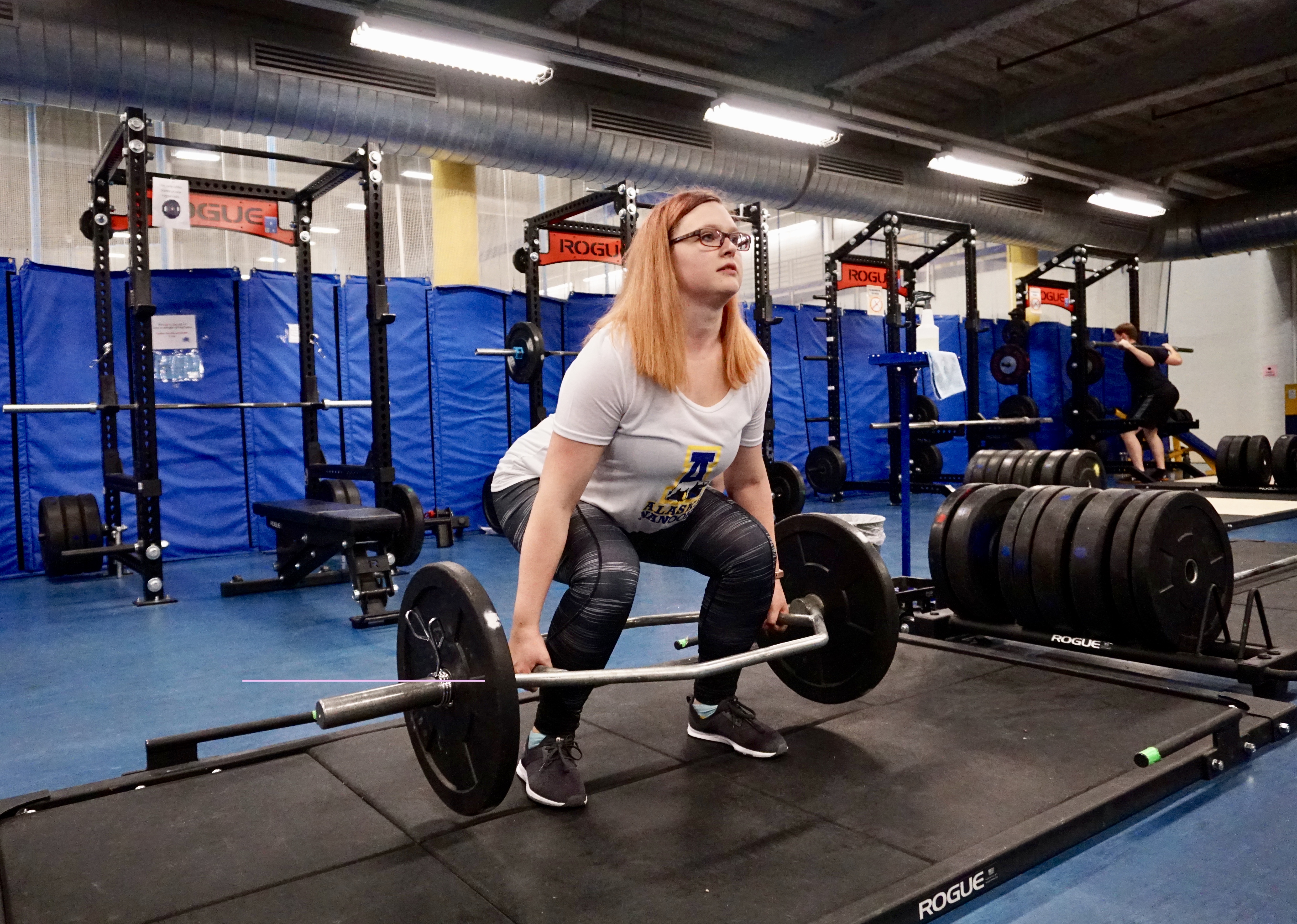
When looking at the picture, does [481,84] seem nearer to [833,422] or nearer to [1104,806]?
[833,422]

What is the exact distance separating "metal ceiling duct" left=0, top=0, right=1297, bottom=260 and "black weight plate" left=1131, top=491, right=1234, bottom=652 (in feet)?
15.6

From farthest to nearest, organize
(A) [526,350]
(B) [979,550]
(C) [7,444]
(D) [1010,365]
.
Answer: (D) [1010,365] → (A) [526,350] → (C) [7,444] → (B) [979,550]

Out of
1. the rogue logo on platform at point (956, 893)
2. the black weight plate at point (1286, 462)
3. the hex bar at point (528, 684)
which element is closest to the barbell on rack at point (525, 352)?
the hex bar at point (528, 684)


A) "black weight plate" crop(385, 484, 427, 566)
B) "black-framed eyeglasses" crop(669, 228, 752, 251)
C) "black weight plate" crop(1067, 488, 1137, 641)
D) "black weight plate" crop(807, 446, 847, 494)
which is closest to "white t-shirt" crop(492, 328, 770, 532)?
"black-framed eyeglasses" crop(669, 228, 752, 251)

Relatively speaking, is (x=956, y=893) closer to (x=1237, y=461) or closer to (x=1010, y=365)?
(x=1237, y=461)

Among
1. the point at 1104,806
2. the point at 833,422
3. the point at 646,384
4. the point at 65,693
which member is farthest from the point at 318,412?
the point at 1104,806

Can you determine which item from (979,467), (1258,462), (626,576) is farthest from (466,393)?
(1258,462)

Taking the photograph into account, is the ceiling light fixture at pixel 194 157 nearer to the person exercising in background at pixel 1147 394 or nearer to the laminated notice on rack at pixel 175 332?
the laminated notice on rack at pixel 175 332

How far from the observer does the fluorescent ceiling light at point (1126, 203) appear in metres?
9.15

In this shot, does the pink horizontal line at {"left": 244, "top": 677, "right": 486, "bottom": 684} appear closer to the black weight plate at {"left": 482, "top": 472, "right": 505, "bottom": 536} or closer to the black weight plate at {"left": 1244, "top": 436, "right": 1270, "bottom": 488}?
the black weight plate at {"left": 482, "top": 472, "right": 505, "bottom": 536}

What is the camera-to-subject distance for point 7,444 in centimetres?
500

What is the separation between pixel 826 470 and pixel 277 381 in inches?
169

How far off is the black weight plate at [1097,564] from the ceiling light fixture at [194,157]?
8.10m

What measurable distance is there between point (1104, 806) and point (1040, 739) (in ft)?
1.17
